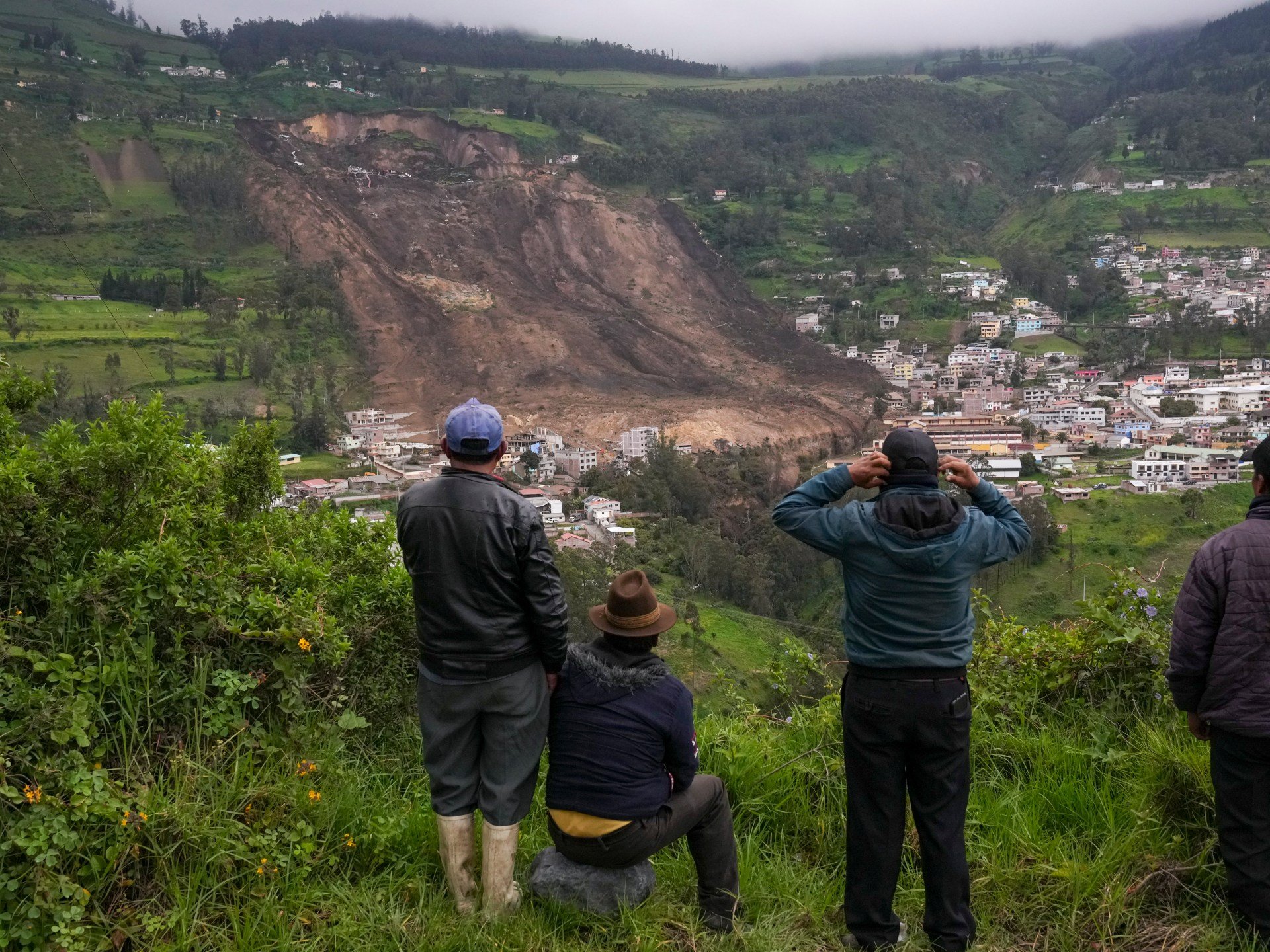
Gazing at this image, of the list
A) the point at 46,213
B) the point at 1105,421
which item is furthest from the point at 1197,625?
the point at 46,213

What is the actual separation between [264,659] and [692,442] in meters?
32.5

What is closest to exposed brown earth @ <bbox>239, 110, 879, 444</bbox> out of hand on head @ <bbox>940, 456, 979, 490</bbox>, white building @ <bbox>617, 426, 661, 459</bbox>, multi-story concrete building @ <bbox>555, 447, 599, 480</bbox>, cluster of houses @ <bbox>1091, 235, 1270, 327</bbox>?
white building @ <bbox>617, 426, 661, 459</bbox>

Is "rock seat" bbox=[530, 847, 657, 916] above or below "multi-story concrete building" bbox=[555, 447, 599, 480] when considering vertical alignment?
above

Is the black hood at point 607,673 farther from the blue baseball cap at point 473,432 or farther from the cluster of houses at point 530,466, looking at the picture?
the cluster of houses at point 530,466

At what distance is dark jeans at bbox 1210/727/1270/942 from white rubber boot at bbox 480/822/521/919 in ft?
6.03

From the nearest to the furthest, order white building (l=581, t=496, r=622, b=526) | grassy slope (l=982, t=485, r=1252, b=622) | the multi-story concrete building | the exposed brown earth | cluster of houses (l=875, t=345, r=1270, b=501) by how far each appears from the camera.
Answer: grassy slope (l=982, t=485, r=1252, b=622)
white building (l=581, t=496, r=622, b=526)
cluster of houses (l=875, t=345, r=1270, b=501)
the multi-story concrete building
the exposed brown earth

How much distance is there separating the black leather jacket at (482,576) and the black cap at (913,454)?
95cm

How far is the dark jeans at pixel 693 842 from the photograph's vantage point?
243cm

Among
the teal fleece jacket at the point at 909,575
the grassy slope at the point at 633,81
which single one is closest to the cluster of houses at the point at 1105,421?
the teal fleece jacket at the point at 909,575

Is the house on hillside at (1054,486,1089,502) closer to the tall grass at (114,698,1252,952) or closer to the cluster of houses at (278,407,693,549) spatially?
the cluster of houses at (278,407,693,549)

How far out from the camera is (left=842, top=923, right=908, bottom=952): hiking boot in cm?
246

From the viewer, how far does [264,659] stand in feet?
9.25

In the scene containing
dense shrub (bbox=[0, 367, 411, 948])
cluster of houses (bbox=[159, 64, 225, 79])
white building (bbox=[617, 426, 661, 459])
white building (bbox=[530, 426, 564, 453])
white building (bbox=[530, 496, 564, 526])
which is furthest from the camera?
cluster of houses (bbox=[159, 64, 225, 79])

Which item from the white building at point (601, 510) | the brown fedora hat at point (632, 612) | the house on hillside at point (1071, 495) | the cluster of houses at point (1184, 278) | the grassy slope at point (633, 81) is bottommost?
the white building at point (601, 510)
